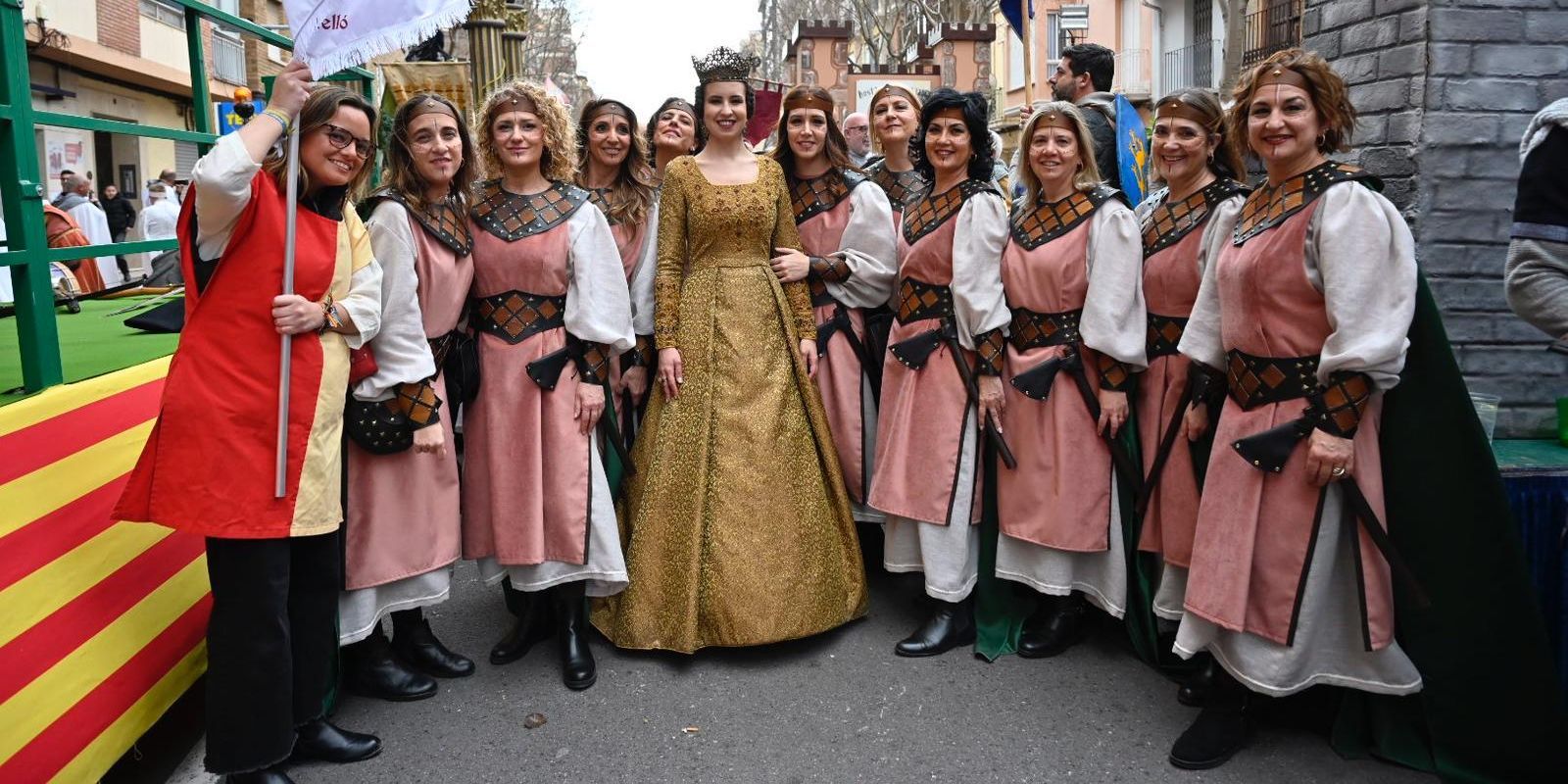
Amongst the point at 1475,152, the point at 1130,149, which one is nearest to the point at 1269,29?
the point at 1130,149

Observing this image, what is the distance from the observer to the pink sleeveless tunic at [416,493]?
3391 mm

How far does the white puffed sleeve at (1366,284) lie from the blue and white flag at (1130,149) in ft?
6.24

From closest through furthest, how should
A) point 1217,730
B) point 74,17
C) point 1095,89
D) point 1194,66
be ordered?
point 1217,730 → point 1095,89 → point 74,17 → point 1194,66

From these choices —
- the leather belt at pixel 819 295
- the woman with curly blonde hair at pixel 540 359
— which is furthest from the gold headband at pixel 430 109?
the leather belt at pixel 819 295

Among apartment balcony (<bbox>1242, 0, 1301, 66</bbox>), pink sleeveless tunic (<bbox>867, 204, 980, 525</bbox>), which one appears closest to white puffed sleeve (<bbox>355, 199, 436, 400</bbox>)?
pink sleeveless tunic (<bbox>867, 204, 980, 525</bbox>)

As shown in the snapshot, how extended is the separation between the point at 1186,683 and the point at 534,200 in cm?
257

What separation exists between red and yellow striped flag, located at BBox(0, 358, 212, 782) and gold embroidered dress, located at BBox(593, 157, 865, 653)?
1350 mm

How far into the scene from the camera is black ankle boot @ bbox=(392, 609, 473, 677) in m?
3.69

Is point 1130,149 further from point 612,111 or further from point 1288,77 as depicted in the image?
point 612,111

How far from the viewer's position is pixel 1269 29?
17984 millimetres

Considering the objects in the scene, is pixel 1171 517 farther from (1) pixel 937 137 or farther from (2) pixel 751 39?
(2) pixel 751 39

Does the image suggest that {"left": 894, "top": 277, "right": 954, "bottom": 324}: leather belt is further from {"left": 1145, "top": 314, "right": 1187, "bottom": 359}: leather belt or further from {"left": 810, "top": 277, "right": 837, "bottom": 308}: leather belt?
{"left": 1145, "top": 314, "right": 1187, "bottom": 359}: leather belt

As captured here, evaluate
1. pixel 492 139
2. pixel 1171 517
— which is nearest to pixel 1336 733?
pixel 1171 517

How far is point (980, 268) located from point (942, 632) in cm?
127
